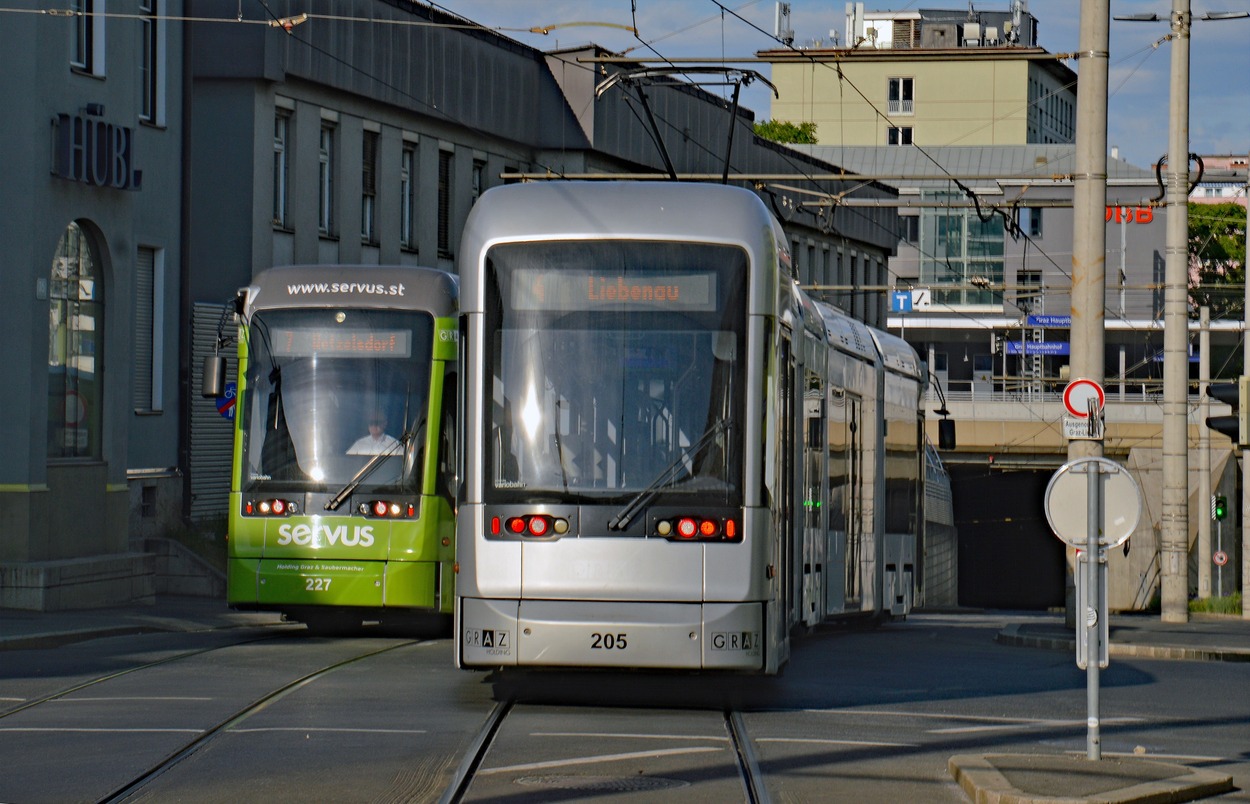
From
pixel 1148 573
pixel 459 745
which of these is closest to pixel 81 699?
pixel 459 745

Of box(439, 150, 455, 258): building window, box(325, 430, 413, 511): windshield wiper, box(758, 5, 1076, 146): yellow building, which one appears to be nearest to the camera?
box(325, 430, 413, 511): windshield wiper

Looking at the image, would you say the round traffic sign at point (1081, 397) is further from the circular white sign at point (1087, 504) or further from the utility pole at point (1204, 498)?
the utility pole at point (1204, 498)

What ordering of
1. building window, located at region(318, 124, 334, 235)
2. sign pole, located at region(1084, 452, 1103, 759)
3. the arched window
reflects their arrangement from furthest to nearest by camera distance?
building window, located at region(318, 124, 334, 235), the arched window, sign pole, located at region(1084, 452, 1103, 759)

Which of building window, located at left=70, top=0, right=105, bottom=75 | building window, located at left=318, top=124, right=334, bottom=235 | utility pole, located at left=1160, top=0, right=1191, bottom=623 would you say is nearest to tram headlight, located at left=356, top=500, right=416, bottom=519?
building window, located at left=70, top=0, right=105, bottom=75

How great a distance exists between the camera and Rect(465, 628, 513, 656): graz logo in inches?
481

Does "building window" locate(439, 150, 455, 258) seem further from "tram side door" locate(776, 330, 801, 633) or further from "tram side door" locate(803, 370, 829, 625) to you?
"tram side door" locate(776, 330, 801, 633)

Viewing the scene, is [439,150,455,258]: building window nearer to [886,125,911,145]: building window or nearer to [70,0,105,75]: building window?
[70,0,105,75]: building window

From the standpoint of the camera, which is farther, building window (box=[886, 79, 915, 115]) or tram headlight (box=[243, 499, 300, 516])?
building window (box=[886, 79, 915, 115])

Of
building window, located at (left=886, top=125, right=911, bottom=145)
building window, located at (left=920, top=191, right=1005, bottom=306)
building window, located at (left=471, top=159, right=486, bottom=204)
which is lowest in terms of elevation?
building window, located at (left=471, top=159, right=486, bottom=204)

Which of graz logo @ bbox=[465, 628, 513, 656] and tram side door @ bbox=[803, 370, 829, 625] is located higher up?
tram side door @ bbox=[803, 370, 829, 625]

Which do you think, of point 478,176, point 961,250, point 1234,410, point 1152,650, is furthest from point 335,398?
point 961,250

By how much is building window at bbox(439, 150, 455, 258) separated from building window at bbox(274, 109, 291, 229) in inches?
241

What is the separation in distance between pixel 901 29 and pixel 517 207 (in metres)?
111

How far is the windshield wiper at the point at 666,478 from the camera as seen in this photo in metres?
12.3
